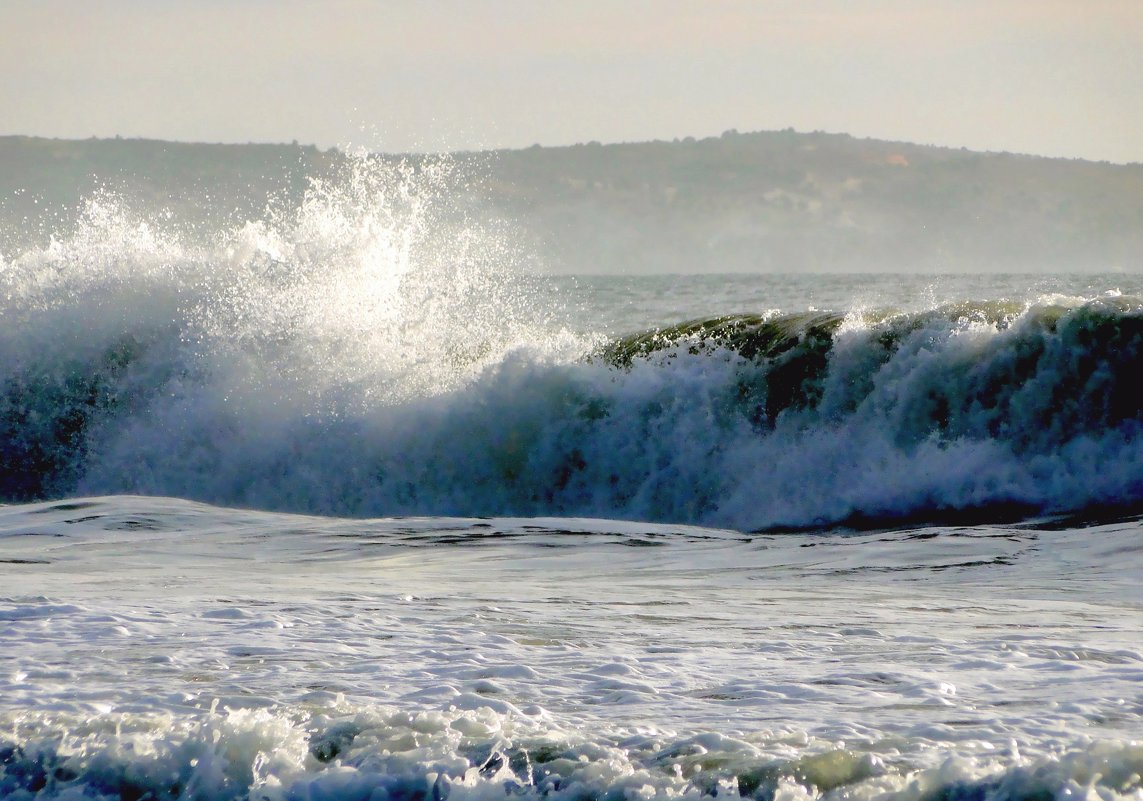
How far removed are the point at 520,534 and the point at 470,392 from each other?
13.7ft

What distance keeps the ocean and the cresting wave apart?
0.03 meters

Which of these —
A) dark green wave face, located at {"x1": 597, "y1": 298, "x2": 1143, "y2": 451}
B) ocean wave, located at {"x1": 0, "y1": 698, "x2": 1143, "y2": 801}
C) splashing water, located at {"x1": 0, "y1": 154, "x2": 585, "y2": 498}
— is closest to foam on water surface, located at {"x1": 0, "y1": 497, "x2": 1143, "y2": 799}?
ocean wave, located at {"x1": 0, "y1": 698, "x2": 1143, "y2": 801}

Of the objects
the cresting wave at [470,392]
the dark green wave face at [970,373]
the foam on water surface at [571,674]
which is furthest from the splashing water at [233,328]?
the foam on water surface at [571,674]

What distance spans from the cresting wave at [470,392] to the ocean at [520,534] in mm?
33

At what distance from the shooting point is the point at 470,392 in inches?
492

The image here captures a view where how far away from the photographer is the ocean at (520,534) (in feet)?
11.6

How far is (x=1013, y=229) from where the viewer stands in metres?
92.3

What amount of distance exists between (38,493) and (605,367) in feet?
17.9

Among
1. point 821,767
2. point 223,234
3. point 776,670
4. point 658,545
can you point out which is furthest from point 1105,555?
point 223,234

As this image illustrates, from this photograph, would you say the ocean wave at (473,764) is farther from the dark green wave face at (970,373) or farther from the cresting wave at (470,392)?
the dark green wave face at (970,373)

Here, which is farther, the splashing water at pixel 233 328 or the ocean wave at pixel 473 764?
the splashing water at pixel 233 328

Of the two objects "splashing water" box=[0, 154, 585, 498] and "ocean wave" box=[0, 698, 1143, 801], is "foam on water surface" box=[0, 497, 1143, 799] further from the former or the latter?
"splashing water" box=[0, 154, 585, 498]

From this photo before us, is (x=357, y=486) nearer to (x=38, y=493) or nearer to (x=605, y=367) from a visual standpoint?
(x=605, y=367)

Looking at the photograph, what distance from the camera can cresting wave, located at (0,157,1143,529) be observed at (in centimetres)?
996
